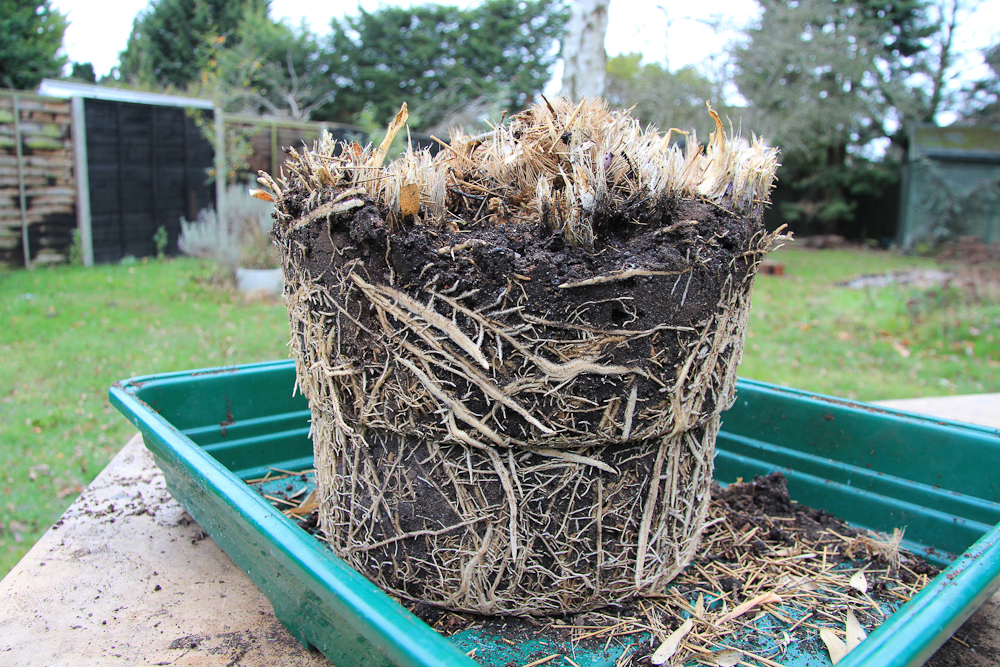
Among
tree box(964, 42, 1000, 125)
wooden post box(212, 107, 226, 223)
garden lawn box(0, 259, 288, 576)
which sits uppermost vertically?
tree box(964, 42, 1000, 125)

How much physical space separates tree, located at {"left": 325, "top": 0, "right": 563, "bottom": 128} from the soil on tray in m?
21.1

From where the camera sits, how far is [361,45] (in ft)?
72.0

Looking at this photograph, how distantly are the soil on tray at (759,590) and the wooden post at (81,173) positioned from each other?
8.15 metres

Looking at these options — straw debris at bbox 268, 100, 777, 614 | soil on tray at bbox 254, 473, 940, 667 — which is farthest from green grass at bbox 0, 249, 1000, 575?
soil on tray at bbox 254, 473, 940, 667

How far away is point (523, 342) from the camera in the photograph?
4.22 feet

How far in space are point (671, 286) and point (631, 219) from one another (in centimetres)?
17

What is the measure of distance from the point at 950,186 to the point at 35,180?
17374mm

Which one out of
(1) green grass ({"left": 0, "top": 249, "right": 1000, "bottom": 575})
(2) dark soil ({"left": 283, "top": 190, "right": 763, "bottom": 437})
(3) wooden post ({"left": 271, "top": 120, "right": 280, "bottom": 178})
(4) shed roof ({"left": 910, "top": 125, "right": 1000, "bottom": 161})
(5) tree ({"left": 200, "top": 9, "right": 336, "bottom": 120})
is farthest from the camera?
(5) tree ({"left": 200, "top": 9, "right": 336, "bottom": 120})

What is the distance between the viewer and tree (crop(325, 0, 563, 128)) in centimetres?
2159

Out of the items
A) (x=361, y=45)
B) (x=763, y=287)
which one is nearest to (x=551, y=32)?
(x=361, y=45)

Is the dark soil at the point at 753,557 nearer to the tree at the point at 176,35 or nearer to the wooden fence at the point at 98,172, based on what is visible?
the wooden fence at the point at 98,172

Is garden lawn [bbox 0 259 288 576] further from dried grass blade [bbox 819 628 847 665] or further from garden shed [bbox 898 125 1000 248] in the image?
garden shed [bbox 898 125 1000 248]

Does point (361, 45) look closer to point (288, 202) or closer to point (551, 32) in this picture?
point (551, 32)

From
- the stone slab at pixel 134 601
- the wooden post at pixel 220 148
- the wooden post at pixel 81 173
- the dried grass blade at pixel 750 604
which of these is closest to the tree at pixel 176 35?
the wooden post at pixel 220 148
